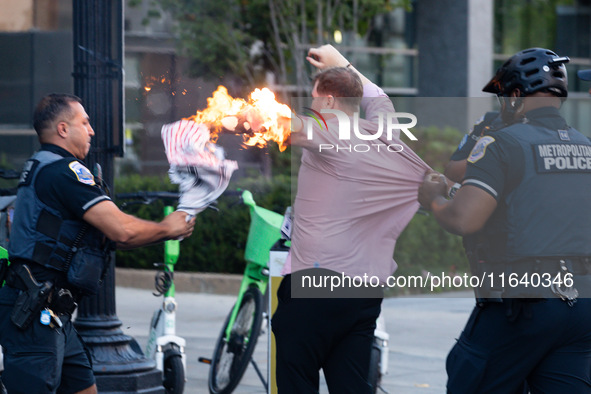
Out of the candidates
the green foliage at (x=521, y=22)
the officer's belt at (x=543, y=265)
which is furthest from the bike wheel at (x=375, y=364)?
the green foliage at (x=521, y=22)

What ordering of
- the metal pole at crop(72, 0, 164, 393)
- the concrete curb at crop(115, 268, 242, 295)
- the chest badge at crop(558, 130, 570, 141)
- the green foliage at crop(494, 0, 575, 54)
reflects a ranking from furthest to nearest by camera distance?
the green foliage at crop(494, 0, 575, 54)
the concrete curb at crop(115, 268, 242, 295)
the metal pole at crop(72, 0, 164, 393)
the chest badge at crop(558, 130, 570, 141)

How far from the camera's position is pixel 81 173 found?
14.6 feet

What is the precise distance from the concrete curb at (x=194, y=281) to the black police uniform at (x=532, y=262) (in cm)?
830

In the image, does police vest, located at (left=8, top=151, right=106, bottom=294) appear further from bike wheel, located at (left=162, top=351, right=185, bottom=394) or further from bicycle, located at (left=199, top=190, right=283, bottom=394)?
bicycle, located at (left=199, top=190, right=283, bottom=394)

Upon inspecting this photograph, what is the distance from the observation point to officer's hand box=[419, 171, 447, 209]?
423 centimetres

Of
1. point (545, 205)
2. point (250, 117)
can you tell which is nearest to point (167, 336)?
point (250, 117)

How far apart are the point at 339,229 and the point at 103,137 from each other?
2.62 m

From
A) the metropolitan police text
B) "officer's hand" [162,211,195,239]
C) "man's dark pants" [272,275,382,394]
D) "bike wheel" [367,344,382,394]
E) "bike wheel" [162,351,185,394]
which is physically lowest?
"bike wheel" [162,351,185,394]

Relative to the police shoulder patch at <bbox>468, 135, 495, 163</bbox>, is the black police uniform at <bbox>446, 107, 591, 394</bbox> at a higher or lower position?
lower

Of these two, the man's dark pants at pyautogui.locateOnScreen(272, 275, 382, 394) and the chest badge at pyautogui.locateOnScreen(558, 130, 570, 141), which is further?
the man's dark pants at pyautogui.locateOnScreen(272, 275, 382, 394)

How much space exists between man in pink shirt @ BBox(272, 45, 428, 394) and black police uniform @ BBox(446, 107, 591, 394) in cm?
61

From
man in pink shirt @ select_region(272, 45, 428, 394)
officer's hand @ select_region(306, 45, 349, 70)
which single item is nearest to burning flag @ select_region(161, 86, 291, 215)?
man in pink shirt @ select_region(272, 45, 428, 394)

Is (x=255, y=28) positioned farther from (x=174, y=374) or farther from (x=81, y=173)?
(x=81, y=173)

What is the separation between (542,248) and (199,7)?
13101 mm
